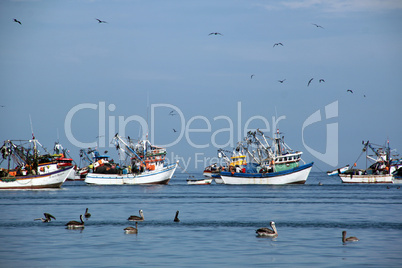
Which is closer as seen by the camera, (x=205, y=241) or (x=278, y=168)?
(x=205, y=241)

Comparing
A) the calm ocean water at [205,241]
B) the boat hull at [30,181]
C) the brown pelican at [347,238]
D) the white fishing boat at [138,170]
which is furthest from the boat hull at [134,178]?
the brown pelican at [347,238]

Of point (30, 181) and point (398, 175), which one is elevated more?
point (30, 181)

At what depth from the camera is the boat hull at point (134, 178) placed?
413 feet

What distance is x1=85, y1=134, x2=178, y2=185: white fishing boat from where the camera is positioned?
12656 centimetres

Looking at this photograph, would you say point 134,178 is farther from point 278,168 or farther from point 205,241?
point 205,241

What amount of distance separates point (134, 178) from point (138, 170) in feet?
8.30

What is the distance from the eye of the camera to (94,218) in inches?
2050

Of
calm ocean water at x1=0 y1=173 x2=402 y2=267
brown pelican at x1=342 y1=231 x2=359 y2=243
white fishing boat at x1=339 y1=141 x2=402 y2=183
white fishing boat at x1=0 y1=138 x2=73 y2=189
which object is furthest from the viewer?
white fishing boat at x1=339 y1=141 x2=402 y2=183

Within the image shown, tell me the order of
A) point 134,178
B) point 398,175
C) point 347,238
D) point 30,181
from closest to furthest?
point 347,238, point 30,181, point 134,178, point 398,175

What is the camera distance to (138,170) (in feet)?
418

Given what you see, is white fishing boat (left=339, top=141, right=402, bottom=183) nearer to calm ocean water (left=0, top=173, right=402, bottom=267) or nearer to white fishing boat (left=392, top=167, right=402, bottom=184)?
white fishing boat (left=392, top=167, right=402, bottom=184)

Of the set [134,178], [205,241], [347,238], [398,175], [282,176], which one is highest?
[347,238]

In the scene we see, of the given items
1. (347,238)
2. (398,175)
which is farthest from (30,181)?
(398,175)

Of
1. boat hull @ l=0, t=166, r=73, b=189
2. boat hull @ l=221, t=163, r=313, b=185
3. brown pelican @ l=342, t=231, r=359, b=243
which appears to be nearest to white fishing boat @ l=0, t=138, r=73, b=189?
boat hull @ l=0, t=166, r=73, b=189
